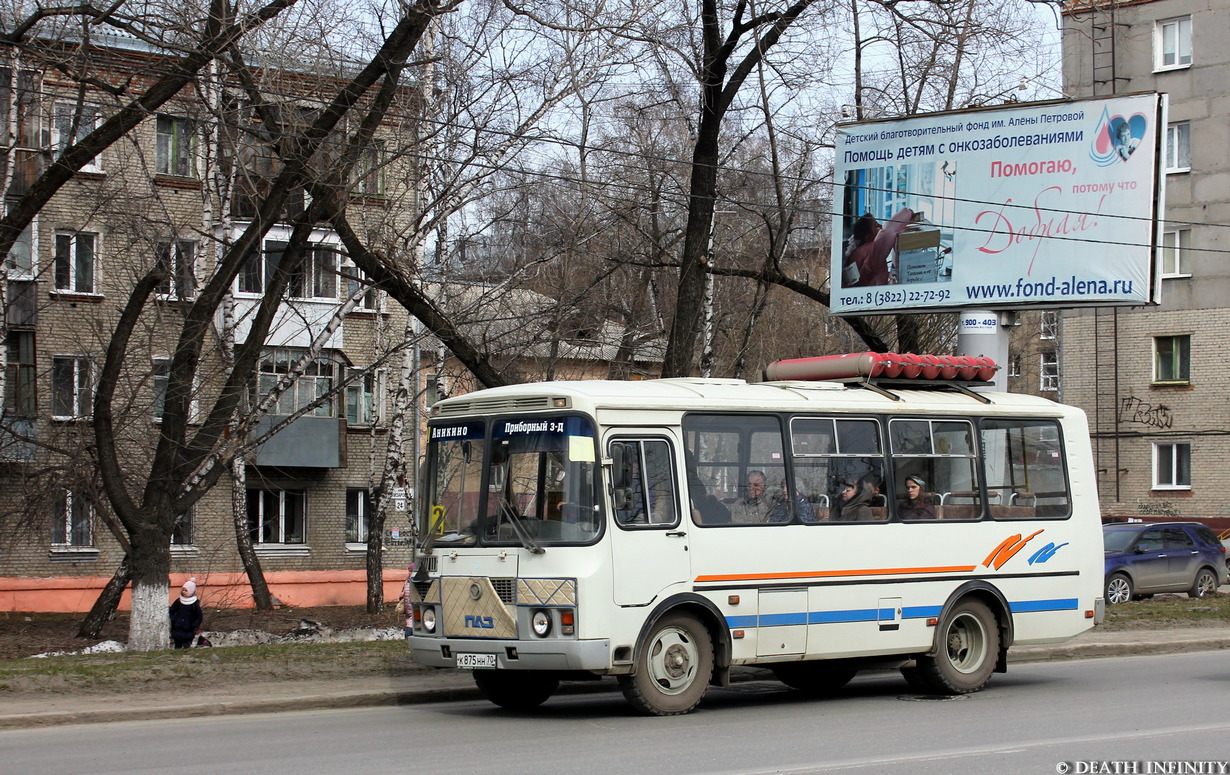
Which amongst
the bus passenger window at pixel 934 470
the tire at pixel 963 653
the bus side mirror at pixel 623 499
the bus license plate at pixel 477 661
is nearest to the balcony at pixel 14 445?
the bus license plate at pixel 477 661

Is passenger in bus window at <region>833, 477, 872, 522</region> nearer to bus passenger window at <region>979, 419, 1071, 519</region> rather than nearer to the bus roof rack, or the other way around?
the bus roof rack

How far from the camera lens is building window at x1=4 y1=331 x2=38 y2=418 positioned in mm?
29052

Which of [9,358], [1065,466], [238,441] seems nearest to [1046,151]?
[1065,466]

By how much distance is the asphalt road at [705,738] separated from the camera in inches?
356

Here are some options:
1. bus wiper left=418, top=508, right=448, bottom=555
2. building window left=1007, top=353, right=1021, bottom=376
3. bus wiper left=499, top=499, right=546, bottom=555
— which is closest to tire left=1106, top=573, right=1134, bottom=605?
bus wiper left=418, top=508, right=448, bottom=555

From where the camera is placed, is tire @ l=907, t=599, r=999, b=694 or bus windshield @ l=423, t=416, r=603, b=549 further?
tire @ l=907, t=599, r=999, b=694

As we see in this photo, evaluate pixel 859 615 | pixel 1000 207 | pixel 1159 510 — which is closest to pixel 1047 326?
pixel 1159 510

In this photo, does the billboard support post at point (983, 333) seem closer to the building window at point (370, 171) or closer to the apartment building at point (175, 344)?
the apartment building at point (175, 344)

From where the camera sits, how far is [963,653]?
13844 millimetres

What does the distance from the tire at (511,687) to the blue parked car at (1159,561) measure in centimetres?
1734

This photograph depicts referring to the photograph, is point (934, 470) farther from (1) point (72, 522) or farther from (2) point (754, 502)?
(1) point (72, 522)

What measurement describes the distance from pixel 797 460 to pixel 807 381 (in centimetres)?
162

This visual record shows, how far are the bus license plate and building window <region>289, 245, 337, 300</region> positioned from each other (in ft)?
29.2

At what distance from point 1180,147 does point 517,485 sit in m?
34.6
